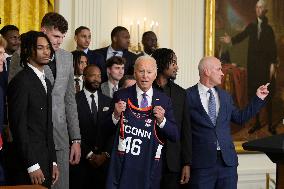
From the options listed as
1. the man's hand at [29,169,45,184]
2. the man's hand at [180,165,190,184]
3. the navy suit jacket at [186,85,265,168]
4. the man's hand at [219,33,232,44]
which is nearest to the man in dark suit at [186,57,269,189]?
the navy suit jacket at [186,85,265,168]

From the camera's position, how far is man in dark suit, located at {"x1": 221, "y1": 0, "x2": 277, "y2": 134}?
30.8 feet

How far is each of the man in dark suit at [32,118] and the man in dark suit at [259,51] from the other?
5.63 m

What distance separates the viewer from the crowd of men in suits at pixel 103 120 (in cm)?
409

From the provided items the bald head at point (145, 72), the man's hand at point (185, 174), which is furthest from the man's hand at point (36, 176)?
the man's hand at point (185, 174)

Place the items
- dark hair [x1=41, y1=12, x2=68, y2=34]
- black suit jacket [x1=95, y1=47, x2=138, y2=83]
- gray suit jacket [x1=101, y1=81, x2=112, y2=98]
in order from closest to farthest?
dark hair [x1=41, y1=12, x2=68, y2=34], gray suit jacket [x1=101, y1=81, x2=112, y2=98], black suit jacket [x1=95, y1=47, x2=138, y2=83]

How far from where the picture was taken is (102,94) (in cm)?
571

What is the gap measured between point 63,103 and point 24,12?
327cm

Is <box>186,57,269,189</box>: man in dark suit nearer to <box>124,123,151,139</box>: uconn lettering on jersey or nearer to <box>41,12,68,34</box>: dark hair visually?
<box>124,123,151,139</box>: uconn lettering on jersey

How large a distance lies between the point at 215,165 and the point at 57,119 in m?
1.48

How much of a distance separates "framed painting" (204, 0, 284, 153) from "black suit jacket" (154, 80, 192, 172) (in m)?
4.01

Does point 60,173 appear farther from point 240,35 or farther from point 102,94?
point 240,35

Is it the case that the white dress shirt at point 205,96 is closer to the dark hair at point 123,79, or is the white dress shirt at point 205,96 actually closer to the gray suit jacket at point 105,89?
the dark hair at point 123,79

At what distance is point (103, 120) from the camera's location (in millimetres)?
4645

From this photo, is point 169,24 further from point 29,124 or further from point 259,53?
point 29,124
